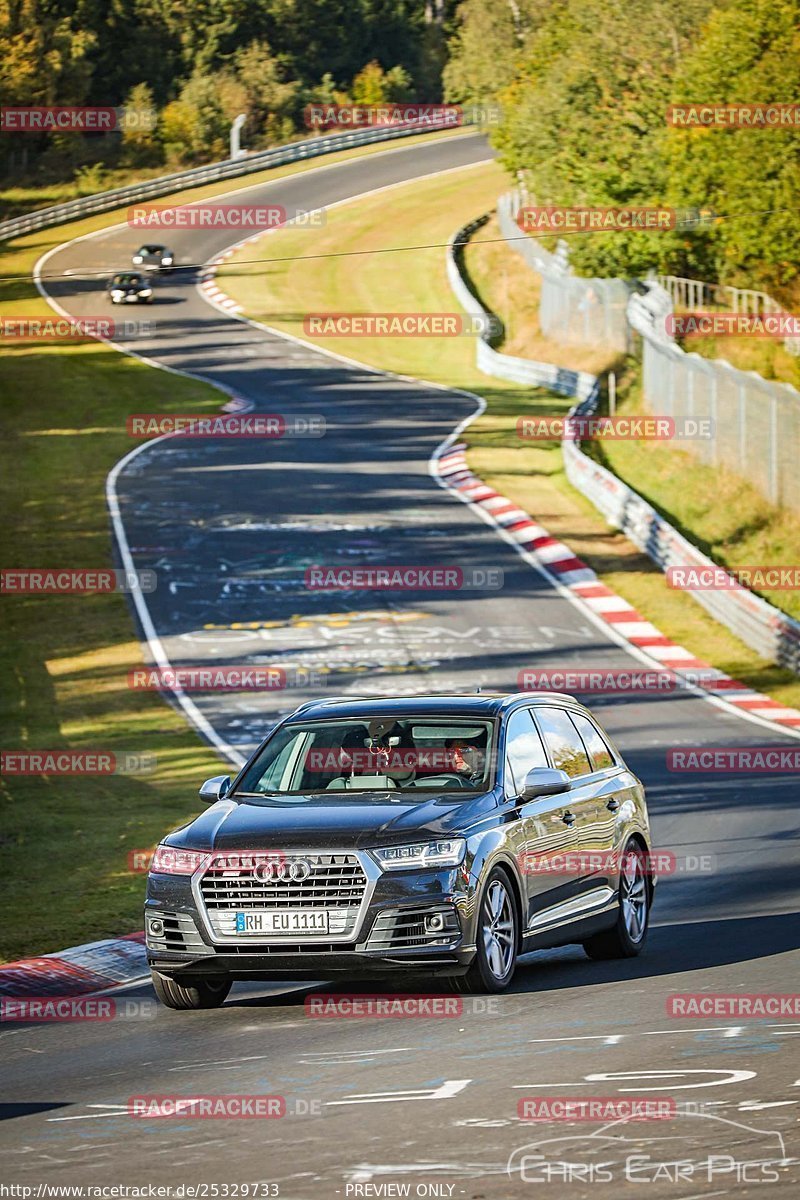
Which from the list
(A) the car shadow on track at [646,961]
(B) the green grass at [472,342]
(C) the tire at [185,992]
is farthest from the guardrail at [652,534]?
(C) the tire at [185,992]

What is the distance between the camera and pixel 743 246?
51344 mm

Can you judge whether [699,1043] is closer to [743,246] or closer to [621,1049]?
[621,1049]

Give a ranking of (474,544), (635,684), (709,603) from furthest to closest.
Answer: (474,544) → (709,603) → (635,684)

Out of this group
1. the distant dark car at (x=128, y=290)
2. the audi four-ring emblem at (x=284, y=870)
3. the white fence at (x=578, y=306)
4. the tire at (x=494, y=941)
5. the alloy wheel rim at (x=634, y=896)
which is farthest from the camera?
the distant dark car at (x=128, y=290)

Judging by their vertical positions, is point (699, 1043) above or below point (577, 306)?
above

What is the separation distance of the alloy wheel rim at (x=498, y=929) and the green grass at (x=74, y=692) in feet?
13.3

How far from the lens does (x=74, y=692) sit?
2641 cm

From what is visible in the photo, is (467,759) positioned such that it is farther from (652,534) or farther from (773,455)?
(773,455)

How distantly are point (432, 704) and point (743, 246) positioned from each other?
4222cm

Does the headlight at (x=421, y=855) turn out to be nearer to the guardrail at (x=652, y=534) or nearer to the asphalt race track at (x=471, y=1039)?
the asphalt race track at (x=471, y=1039)

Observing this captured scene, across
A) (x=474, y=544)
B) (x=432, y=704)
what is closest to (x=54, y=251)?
(x=474, y=544)

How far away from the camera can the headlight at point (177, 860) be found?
10.1 metres

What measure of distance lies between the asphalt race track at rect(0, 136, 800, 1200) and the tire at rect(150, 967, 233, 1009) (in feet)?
0.47

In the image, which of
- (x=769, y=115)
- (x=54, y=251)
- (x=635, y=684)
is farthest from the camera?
(x=54, y=251)
